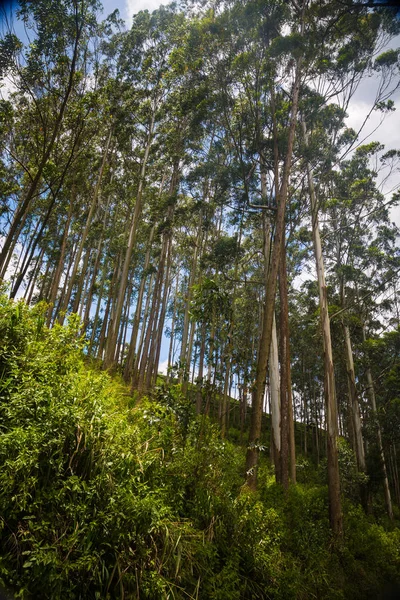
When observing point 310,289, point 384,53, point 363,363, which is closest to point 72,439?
point 384,53

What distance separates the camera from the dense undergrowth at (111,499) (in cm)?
296

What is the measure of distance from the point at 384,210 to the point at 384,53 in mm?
7494

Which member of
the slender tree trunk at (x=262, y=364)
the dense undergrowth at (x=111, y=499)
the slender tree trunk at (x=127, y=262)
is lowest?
the dense undergrowth at (x=111, y=499)

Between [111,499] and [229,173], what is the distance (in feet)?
36.8

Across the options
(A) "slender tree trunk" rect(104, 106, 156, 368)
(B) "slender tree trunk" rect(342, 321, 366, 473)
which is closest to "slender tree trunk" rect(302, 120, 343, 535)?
(B) "slender tree trunk" rect(342, 321, 366, 473)

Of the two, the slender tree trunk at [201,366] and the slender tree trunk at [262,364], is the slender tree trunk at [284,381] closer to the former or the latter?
the slender tree trunk at [262,364]

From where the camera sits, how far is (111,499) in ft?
10.7

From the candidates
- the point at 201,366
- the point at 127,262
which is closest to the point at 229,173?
the point at 127,262

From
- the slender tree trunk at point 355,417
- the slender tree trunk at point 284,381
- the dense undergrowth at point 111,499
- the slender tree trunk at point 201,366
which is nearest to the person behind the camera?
the dense undergrowth at point 111,499

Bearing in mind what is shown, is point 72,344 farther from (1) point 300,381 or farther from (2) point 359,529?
(1) point 300,381

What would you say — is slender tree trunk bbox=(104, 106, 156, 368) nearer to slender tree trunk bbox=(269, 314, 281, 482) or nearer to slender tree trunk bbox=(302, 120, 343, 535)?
slender tree trunk bbox=(269, 314, 281, 482)

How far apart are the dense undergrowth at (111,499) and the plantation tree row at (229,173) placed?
4.12ft

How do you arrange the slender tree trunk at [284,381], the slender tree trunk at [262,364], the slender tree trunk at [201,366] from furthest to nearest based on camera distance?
the slender tree trunk at [284,381]
the slender tree trunk at [262,364]
the slender tree trunk at [201,366]

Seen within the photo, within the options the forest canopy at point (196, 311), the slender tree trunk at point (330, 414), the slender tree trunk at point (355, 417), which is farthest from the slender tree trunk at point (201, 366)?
the slender tree trunk at point (355, 417)
